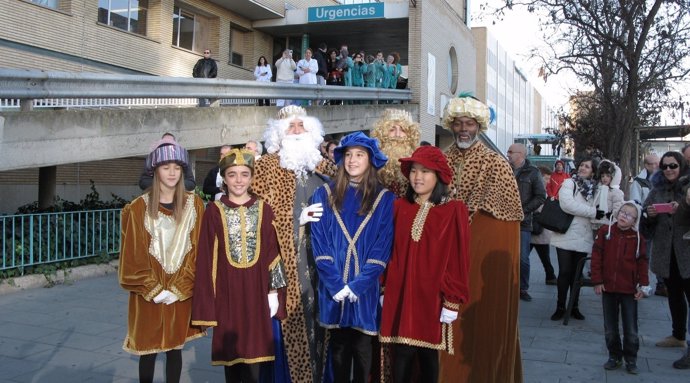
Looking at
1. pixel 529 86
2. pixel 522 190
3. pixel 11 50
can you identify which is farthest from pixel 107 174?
pixel 529 86

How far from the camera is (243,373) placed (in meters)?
4.10

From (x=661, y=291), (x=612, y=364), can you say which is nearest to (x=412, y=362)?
(x=612, y=364)

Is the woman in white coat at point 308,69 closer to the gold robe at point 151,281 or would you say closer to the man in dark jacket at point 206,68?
the man in dark jacket at point 206,68

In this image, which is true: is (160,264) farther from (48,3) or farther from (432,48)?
(432,48)

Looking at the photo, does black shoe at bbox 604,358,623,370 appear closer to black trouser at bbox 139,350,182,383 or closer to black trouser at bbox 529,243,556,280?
black trouser at bbox 529,243,556,280

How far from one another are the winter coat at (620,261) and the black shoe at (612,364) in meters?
0.62

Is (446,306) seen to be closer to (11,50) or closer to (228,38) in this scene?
(11,50)

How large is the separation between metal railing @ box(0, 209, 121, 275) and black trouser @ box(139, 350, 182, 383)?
5.32m

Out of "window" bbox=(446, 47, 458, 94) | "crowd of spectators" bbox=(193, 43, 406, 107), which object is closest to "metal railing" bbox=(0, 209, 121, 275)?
"crowd of spectators" bbox=(193, 43, 406, 107)

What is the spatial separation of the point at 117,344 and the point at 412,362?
3.40 metres

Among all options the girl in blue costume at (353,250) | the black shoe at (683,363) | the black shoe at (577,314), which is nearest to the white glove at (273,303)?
the girl in blue costume at (353,250)

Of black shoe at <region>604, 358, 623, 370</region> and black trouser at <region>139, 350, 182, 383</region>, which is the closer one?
black trouser at <region>139, 350, 182, 383</region>

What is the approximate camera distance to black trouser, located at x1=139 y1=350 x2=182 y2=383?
4066mm

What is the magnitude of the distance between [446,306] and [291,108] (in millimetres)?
1905
